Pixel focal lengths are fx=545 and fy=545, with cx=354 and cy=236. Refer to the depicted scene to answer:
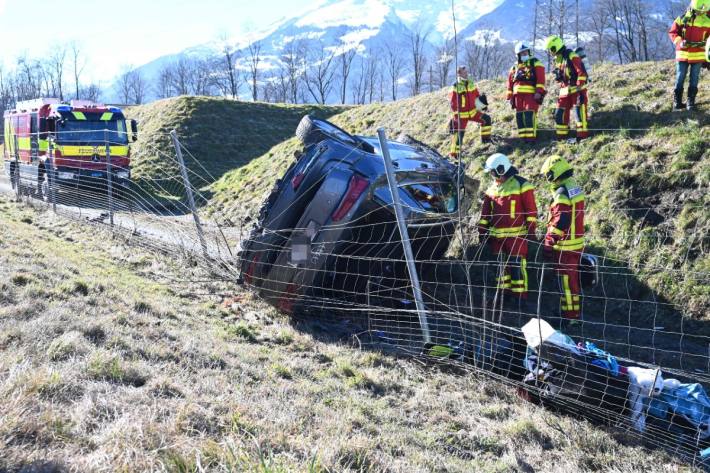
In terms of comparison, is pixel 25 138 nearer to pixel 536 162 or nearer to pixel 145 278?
pixel 145 278

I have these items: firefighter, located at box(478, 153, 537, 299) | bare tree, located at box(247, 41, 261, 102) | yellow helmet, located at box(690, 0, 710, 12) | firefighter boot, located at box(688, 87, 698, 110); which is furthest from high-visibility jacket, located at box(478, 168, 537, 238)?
bare tree, located at box(247, 41, 261, 102)

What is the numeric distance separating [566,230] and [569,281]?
0.59m

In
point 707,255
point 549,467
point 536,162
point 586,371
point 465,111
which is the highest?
point 465,111

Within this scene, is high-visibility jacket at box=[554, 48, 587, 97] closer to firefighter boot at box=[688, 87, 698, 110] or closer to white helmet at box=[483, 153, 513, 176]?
firefighter boot at box=[688, 87, 698, 110]

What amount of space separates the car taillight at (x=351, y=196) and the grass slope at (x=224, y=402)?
1209 millimetres

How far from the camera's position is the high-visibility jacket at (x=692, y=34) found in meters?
7.99

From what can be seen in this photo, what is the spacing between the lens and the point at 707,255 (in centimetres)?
612

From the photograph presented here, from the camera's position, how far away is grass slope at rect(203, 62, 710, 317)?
6.34 m

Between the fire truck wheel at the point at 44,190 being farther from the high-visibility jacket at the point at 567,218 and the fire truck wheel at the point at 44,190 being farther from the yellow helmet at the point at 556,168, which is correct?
the high-visibility jacket at the point at 567,218

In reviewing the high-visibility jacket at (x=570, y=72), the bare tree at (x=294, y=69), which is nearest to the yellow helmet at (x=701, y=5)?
the high-visibility jacket at (x=570, y=72)

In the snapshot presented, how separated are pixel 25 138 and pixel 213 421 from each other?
662 inches

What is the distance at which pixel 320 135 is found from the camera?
5566 millimetres

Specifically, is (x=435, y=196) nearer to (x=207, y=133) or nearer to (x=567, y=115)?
(x=567, y=115)

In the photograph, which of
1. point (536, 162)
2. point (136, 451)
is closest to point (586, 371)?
point (136, 451)
